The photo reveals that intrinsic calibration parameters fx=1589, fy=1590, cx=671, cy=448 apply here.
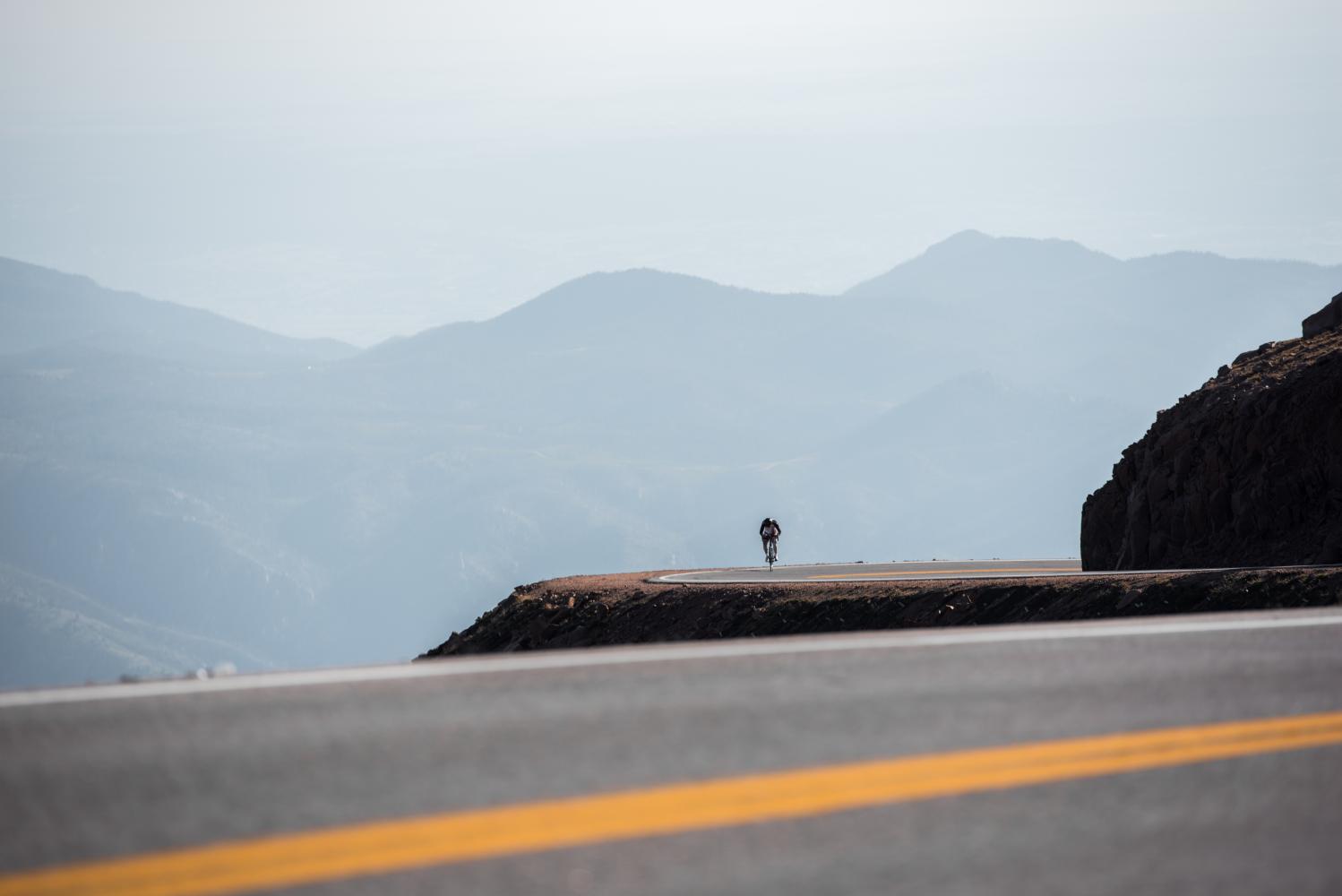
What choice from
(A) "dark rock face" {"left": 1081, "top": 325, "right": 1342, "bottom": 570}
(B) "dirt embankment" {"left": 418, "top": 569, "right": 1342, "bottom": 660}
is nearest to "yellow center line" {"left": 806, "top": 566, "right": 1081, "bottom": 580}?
(A) "dark rock face" {"left": 1081, "top": 325, "right": 1342, "bottom": 570}

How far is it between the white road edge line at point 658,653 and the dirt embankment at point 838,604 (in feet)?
45.3

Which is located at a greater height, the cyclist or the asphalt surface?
the cyclist

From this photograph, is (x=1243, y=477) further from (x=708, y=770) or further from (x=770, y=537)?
(x=708, y=770)

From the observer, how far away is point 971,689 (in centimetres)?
859

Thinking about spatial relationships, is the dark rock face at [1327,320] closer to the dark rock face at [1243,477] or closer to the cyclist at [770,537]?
A: the dark rock face at [1243,477]

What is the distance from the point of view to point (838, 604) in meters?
35.7

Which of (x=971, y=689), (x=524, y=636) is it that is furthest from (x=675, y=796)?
(x=524, y=636)

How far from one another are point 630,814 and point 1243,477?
31.1 metres

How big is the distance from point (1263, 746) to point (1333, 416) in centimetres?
2817

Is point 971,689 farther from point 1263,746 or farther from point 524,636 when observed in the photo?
point 524,636

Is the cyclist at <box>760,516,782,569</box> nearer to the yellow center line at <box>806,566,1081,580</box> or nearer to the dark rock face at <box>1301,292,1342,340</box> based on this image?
the yellow center line at <box>806,566,1081,580</box>

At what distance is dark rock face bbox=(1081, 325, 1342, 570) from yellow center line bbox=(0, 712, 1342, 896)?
25742 mm

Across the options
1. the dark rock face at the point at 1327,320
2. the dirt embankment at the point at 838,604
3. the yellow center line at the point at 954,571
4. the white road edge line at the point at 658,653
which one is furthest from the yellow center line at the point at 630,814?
the dark rock face at the point at 1327,320

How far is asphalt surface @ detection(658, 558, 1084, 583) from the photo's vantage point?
4031 cm
